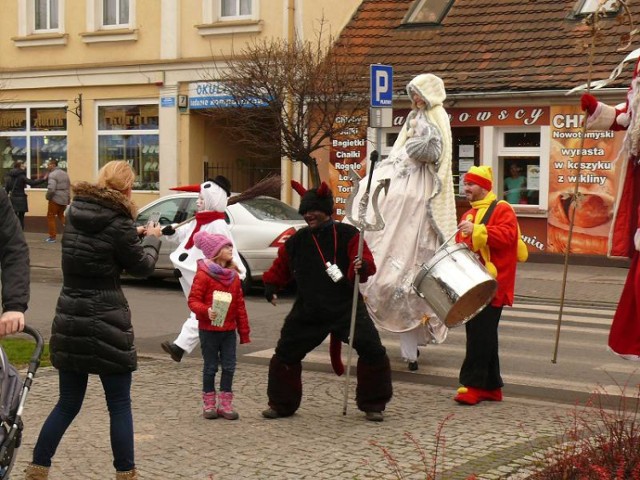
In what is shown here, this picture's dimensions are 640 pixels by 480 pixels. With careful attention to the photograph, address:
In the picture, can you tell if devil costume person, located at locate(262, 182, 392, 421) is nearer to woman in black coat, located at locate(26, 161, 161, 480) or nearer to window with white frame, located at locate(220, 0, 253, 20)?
woman in black coat, located at locate(26, 161, 161, 480)

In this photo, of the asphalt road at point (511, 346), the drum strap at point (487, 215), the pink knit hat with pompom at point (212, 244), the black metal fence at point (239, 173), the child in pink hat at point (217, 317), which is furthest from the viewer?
the black metal fence at point (239, 173)

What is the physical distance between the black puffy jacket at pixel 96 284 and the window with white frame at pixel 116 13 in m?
21.8

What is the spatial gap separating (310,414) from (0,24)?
77.8ft

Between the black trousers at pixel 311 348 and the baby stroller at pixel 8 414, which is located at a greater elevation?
the baby stroller at pixel 8 414

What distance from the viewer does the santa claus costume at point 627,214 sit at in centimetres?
652

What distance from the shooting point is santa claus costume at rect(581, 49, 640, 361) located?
6523 mm

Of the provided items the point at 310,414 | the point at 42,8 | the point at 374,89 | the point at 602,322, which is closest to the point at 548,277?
the point at 602,322

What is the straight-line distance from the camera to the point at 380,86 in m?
13.1

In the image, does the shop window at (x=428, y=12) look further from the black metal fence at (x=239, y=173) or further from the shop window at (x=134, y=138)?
the shop window at (x=134, y=138)

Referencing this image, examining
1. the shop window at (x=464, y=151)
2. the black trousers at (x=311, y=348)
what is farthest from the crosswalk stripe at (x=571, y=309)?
the black trousers at (x=311, y=348)

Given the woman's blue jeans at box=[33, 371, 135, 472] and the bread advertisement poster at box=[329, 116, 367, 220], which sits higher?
the bread advertisement poster at box=[329, 116, 367, 220]

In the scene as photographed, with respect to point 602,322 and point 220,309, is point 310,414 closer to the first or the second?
point 220,309

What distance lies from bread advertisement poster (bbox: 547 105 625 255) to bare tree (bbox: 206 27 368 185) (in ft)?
11.8

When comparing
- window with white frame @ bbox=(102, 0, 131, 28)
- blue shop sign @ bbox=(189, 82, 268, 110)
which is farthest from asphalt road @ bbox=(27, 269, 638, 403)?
window with white frame @ bbox=(102, 0, 131, 28)
